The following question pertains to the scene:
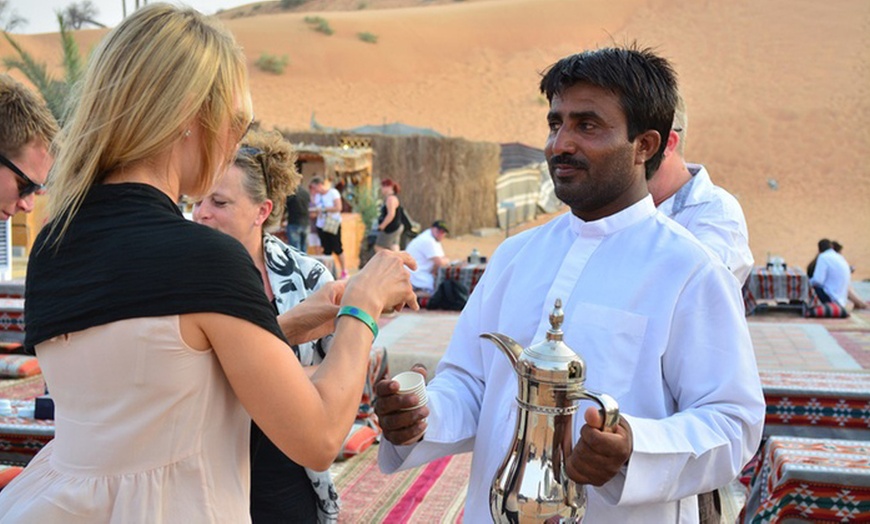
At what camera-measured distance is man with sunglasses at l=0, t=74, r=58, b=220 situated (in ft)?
7.15

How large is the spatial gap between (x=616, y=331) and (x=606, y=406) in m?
0.37

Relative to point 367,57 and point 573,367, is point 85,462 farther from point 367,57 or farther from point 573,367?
point 367,57

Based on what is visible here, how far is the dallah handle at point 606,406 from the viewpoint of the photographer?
139 centimetres

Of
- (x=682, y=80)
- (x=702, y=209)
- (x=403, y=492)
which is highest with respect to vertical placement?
(x=702, y=209)

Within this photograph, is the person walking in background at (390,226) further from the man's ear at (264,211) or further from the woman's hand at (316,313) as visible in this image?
the woman's hand at (316,313)

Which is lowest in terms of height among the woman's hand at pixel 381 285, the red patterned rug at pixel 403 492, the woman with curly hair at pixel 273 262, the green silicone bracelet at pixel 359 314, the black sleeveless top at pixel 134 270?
the red patterned rug at pixel 403 492

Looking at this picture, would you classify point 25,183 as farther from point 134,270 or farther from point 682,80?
point 682,80

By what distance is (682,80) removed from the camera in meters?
44.7

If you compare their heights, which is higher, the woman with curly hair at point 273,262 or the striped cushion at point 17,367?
the woman with curly hair at point 273,262

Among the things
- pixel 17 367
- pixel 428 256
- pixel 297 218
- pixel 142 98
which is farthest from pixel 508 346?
pixel 297 218

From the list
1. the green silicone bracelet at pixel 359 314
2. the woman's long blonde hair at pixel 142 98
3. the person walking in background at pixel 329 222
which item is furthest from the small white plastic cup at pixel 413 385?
the person walking in background at pixel 329 222

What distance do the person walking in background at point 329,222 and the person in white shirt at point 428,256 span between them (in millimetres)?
2184

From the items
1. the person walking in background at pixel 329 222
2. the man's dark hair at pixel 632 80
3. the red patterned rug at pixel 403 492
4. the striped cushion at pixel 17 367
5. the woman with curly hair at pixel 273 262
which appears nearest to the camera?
the man's dark hair at pixel 632 80

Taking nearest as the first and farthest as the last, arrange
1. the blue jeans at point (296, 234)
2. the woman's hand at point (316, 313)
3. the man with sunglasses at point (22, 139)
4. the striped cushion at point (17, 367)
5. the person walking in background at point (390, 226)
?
1. the woman's hand at point (316, 313)
2. the man with sunglasses at point (22, 139)
3. the striped cushion at point (17, 367)
4. the blue jeans at point (296, 234)
5. the person walking in background at point (390, 226)
